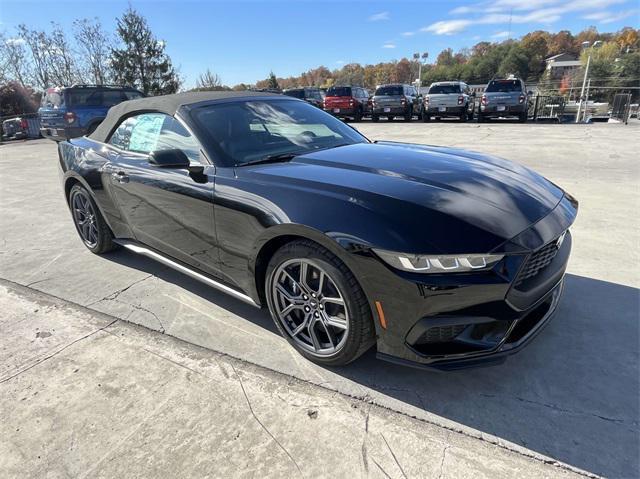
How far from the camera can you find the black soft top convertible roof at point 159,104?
10.3 ft

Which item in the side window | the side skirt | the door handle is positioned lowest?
the side skirt

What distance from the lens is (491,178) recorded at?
8.34 feet

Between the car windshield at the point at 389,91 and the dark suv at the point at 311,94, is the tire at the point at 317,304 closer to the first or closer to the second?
the car windshield at the point at 389,91

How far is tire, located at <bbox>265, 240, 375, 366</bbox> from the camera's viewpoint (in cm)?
212

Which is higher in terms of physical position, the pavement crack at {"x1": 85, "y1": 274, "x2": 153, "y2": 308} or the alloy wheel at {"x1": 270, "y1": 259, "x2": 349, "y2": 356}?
the alloy wheel at {"x1": 270, "y1": 259, "x2": 349, "y2": 356}

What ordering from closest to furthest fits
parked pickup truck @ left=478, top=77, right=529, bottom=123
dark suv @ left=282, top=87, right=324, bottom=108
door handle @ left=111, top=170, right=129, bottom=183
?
door handle @ left=111, top=170, right=129, bottom=183 < parked pickup truck @ left=478, top=77, right=529, bottom=123 < dark suv @ left=282, top=87, right=324, bottom=108

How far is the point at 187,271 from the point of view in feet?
10.2

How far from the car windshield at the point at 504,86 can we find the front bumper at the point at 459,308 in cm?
1737

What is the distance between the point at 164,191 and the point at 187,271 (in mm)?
608

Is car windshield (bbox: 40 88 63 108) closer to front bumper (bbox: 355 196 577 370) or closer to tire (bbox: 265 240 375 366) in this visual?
tire (bbox: 265 240 375 366)

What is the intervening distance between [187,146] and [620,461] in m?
2.93

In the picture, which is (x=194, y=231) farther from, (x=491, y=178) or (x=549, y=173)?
(x=549, y=173)

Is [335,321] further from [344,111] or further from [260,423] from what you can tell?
[344,111]

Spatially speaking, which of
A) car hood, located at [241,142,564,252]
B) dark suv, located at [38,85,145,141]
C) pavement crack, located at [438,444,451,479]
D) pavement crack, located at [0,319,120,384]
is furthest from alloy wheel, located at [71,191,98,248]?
dark suv, located at [38,85,145,141]
